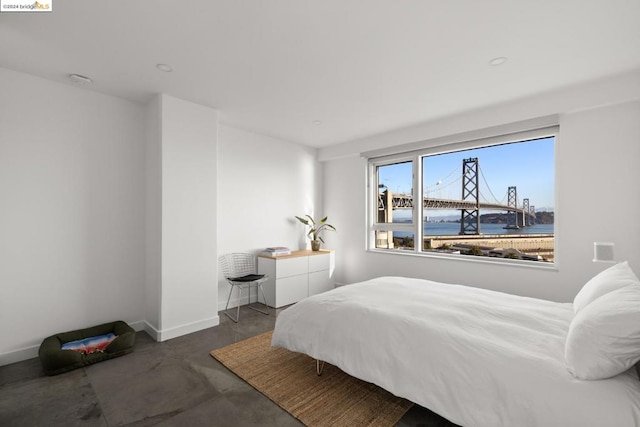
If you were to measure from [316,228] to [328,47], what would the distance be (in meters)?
3.59

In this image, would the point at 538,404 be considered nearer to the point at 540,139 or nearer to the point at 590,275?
the point at 590,275

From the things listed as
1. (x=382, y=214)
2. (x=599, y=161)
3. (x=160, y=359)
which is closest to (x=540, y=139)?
(x=599, y=161)

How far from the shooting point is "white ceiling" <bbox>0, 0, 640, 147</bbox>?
1883 millimetres

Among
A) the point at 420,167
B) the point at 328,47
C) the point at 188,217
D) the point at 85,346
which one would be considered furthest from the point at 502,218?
the point at 85,346

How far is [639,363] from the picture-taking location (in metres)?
1.49

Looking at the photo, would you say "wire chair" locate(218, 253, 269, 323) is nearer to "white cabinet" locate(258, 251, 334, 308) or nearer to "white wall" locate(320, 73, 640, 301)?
"white cabinet" locate(258, 251, 334, 308)

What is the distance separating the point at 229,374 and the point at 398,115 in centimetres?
344

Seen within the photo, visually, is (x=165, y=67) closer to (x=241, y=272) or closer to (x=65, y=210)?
(x=65, y=210)

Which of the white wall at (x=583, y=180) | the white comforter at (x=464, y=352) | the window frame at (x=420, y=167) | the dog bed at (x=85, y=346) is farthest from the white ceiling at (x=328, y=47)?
the dog bed at (x=85, y=346)

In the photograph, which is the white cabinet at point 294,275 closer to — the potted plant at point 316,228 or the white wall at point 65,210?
the potted plant at point 316,228

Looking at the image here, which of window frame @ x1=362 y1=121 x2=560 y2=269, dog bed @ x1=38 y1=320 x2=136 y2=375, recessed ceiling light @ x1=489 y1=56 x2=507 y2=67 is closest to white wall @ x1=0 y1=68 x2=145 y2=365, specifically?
dog bed @ x1=38 y1=320 x2=136 y2=375

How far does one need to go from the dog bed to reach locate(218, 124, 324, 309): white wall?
134 centimetres

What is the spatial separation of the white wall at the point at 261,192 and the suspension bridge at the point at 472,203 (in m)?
1.61

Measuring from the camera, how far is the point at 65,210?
2949 millimetres
